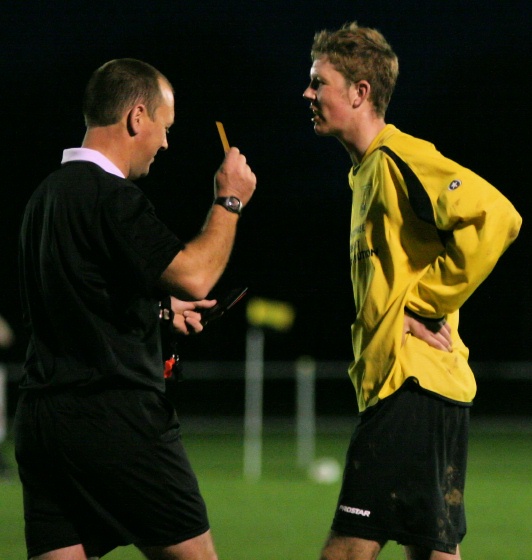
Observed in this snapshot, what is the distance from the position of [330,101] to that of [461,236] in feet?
2.81

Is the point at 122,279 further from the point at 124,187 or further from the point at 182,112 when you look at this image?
the point at 182,112

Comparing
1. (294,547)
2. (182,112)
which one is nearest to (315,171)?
(182,112)

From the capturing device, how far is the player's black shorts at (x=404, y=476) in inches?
182

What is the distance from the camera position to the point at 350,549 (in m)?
4.65

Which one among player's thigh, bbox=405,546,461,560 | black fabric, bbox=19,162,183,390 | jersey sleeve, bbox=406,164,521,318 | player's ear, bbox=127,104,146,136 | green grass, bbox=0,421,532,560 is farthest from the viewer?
green grass, bbox=0,421,532,560

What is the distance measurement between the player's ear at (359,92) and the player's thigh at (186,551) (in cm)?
188

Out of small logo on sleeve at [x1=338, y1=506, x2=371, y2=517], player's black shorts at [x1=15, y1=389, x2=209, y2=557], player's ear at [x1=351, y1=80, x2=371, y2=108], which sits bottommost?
small logo on sleeve at [x1=338, y1=506, x2=371, y2=517]

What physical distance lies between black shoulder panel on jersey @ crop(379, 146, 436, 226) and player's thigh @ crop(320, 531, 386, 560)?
1.25 metres

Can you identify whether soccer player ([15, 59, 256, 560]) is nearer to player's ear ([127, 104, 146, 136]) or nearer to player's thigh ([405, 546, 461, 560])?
player's ear ([127, 104, 146, 136])

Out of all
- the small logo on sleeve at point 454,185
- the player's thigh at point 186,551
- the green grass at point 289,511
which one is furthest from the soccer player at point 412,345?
the green grass at point 289,511

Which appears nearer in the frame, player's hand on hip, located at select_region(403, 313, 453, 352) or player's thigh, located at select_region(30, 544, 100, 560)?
player's thigh, located at select_region(30, 544, 100, 560)

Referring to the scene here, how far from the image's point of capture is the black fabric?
412 cm

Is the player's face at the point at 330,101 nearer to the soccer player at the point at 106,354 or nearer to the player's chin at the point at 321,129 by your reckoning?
the player's chin at the point at 321,129

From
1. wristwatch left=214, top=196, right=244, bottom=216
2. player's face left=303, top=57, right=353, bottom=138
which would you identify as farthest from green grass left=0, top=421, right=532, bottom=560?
wristwatch left=214, top=196, right=244, bottom=216
